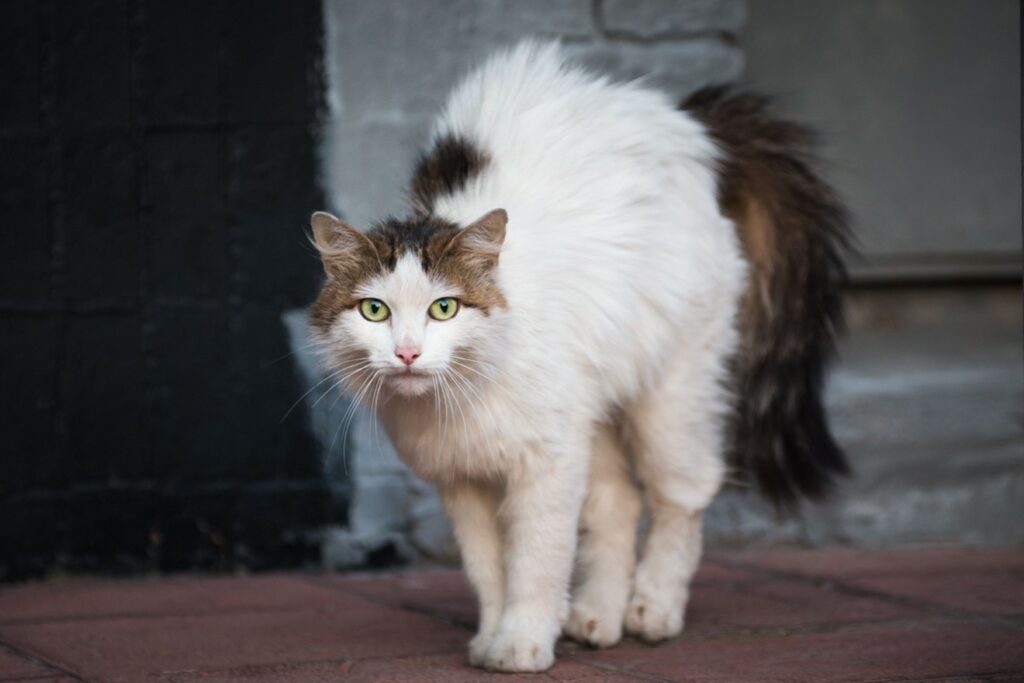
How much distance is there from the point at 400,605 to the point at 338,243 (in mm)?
1482

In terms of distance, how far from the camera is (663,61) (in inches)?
195

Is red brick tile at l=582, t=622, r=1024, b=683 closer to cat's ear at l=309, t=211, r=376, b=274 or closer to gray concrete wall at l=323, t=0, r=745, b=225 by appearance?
cat's ear at l=309, t=211, r=376, b=274

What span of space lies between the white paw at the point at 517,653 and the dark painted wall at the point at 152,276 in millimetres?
1724

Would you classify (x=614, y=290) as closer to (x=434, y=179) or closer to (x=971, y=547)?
(x=434, y=179)

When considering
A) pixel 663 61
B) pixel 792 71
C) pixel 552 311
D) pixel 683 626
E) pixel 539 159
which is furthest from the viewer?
pixel 792 71

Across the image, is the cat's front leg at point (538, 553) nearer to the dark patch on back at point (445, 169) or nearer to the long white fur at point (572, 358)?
the long white fur at point (572, 358)

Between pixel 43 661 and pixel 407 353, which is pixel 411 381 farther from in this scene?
pixel 43 661

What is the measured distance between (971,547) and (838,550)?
20.9 inches

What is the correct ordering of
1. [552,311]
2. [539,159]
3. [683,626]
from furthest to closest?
[683,626] → [539,159] → [552,311]

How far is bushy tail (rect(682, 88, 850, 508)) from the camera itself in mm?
4102

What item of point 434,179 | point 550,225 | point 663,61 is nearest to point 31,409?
point 434,179

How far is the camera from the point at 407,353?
117 inches

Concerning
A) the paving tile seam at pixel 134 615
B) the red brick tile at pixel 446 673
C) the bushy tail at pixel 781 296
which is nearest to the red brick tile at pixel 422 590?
the paving tile seam at pixel 134 615

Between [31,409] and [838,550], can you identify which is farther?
[838,550]
